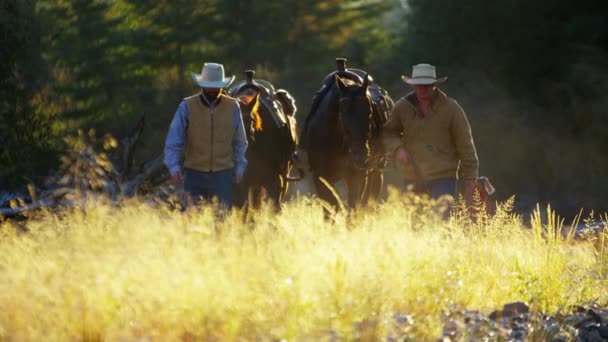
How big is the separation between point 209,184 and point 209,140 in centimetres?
45

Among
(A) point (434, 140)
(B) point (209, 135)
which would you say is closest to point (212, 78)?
(B) point (209, 135)

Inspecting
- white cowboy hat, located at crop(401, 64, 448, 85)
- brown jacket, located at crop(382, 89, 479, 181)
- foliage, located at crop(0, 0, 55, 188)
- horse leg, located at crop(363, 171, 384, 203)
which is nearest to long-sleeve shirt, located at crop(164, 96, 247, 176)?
brown jacket, located at crop(382, 89, 479, 181)

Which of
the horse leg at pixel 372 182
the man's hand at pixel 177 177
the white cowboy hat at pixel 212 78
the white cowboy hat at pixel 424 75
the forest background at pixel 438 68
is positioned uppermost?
the white cowboy hat at pixel 212 78

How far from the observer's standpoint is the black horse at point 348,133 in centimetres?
1312

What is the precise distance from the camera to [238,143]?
1158cm

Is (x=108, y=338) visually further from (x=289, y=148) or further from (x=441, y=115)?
(x=289, y=148)

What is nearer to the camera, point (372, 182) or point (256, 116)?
point (256, 116)

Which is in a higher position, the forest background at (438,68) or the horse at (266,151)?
the horse at (266,151)

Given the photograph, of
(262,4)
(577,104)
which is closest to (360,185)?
(577,104)

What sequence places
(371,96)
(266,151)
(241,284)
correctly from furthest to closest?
(266,151) < (371,96) < (241,284)

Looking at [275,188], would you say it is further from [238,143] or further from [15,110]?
[15,110]

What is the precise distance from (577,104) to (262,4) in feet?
45.7

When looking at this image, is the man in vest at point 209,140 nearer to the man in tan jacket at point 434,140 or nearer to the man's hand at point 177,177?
the man's hand at point 177,177

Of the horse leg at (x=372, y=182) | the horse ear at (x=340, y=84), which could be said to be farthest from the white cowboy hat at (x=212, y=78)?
the horse leg at (x=372, y=182)
